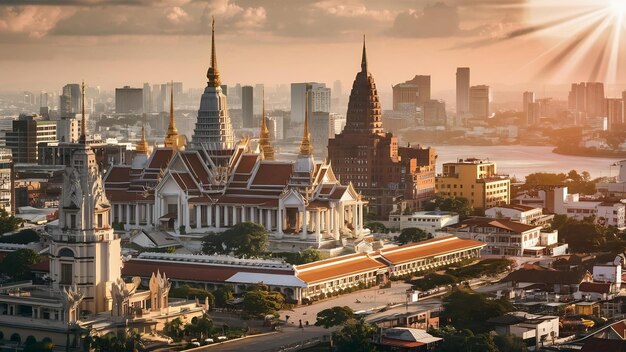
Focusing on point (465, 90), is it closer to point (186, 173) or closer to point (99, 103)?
point (99, 103)

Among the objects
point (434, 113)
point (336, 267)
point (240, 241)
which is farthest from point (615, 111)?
point (336, 267)

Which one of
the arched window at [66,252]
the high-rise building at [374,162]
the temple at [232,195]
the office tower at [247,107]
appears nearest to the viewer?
the arched window at [66,252]

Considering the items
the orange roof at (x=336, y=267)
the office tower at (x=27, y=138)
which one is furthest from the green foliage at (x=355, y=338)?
the office tower at (x=27, y=138)

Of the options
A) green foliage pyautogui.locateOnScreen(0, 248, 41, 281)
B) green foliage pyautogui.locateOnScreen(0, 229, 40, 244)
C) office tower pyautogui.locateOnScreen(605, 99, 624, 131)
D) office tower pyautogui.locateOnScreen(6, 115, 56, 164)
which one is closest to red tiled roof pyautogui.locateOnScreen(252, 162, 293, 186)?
green foliage pyautogui.locateOnScreen(0, 229, 40, 244)

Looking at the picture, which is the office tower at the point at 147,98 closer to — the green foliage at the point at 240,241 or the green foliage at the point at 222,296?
the green foliage at the point at 240,241

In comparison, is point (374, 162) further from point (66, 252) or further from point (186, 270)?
point (66, 252)

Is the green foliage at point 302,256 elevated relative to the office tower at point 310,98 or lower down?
lower down

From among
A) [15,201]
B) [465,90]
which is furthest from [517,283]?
[465,90]
